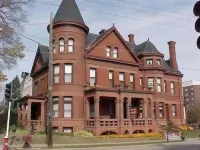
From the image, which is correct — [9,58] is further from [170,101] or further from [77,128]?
[170,101]

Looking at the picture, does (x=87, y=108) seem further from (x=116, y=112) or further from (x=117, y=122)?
(x=117, y=122)

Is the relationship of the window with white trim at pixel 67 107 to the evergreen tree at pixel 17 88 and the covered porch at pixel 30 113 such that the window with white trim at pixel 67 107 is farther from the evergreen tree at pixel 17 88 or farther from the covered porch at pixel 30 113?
the evergreen tree at pixel 17 88

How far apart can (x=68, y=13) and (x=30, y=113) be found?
12.8m

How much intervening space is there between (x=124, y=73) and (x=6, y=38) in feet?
59.1

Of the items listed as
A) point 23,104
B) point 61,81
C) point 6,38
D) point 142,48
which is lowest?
point 23,104

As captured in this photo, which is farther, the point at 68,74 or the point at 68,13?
the point at 68,13

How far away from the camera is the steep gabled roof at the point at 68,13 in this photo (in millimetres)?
35312

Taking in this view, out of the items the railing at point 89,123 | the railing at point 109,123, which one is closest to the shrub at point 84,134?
the railing at point 89,123

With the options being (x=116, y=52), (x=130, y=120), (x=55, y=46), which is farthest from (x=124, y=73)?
(x=55, y=46)

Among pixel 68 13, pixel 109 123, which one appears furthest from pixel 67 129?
pixel 68 13

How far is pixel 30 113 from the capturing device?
115 feet

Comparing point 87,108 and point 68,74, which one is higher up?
point 68,74

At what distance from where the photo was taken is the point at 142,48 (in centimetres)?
4575

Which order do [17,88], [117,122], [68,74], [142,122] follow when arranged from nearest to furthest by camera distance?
[117,122], [68,74], [142,122], [17,88]
